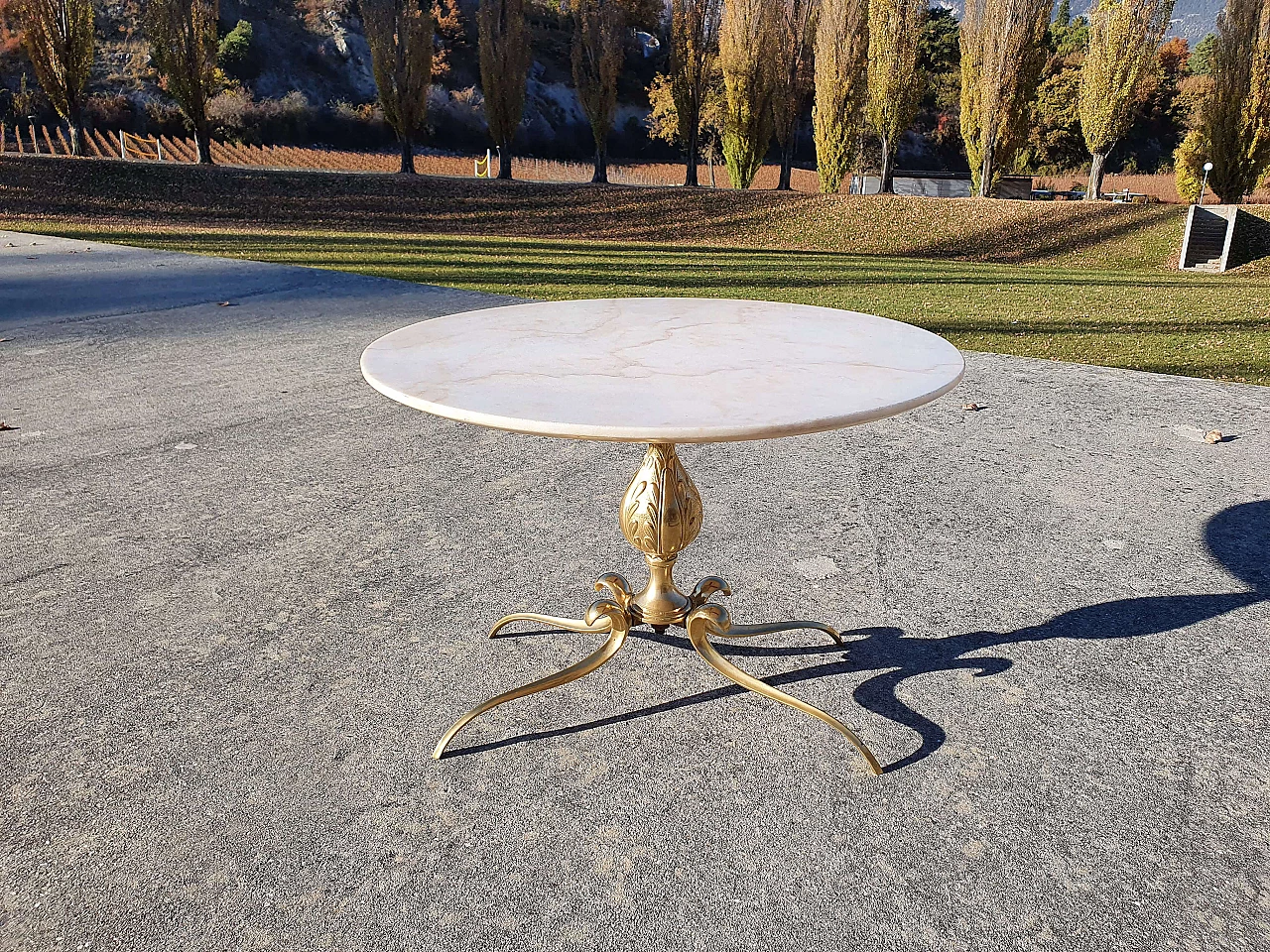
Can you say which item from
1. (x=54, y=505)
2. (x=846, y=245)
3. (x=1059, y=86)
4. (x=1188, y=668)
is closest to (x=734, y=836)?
(x=1188, y=668)

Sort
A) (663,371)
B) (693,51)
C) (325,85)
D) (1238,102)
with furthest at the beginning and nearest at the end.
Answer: (325,85)
(693,51)
(1238,102)
(663,371)

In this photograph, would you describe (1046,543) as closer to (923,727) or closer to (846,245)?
(923,727)

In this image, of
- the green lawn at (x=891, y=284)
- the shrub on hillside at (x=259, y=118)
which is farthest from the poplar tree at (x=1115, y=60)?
the shrub on hillside at (x=259, y=118)

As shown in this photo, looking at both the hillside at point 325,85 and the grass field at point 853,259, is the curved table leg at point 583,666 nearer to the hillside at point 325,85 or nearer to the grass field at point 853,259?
the grass field at point 853,259

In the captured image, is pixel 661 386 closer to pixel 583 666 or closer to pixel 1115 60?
pixel 583 666

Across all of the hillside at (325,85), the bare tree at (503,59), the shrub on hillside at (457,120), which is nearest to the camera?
the bare tree at (503,59)

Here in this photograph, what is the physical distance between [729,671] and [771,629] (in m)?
0.28

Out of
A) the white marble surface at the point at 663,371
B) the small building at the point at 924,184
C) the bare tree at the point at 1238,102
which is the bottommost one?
the white marble surface at the point at 663,371

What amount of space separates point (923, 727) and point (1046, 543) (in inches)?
53.2

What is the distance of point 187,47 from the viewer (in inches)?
886

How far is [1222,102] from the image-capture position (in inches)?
755

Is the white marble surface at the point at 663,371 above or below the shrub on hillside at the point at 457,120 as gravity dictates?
below

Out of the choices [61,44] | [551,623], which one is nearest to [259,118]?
[61,44]

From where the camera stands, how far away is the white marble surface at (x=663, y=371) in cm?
167
